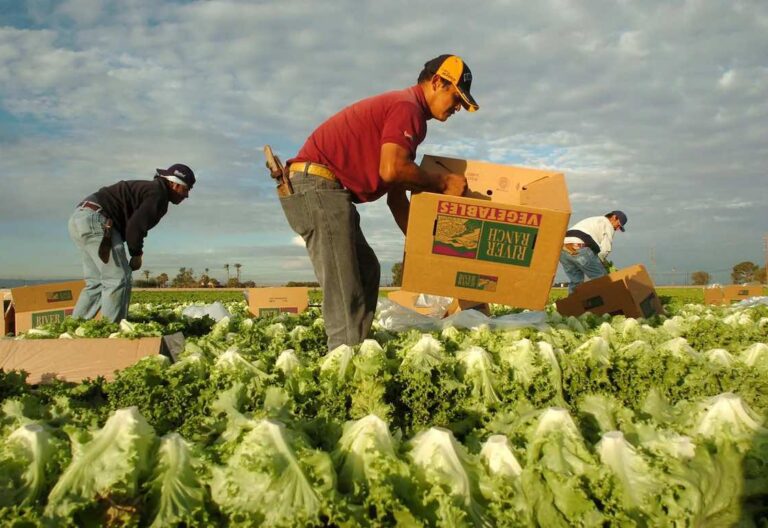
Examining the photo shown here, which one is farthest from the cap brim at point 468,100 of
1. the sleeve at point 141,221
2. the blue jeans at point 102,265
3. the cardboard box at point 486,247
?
the blue jeans at point 102,265

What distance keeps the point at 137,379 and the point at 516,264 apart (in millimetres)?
2670

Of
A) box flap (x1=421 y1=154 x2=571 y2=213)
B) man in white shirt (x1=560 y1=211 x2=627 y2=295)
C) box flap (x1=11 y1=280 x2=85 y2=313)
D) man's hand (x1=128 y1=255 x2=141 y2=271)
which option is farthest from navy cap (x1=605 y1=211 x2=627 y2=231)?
box flap (x1=11 y1=280 x2=85 y2=313)

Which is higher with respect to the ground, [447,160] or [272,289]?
[447,160]

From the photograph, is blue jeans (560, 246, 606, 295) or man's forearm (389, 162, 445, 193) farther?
blue jeans (560, 246, 606, 295)

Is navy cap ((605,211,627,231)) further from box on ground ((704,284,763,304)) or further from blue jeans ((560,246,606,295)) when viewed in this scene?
box on ground ((704,284,763,304))

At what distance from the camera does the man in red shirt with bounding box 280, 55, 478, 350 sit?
4.06 m

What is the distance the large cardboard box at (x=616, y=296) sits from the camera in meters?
6.86

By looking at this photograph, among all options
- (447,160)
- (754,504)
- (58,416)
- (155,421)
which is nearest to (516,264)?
(447,160)

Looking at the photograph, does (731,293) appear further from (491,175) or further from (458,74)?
(458,74)

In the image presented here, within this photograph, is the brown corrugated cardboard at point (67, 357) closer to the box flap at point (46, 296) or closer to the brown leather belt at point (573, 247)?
the box flap at point (46, 296)

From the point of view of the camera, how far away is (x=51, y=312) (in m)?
8.09

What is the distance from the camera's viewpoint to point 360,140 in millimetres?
4191

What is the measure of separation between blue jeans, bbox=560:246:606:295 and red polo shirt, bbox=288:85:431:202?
6.81 metres

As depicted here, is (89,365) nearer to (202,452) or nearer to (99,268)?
(202,452)
